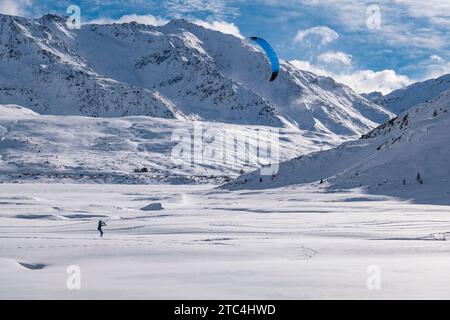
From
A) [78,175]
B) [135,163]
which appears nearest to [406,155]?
[78,175]

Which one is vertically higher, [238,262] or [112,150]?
[112,150]

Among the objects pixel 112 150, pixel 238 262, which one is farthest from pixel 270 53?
pixel 112 150

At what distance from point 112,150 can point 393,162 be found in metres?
104

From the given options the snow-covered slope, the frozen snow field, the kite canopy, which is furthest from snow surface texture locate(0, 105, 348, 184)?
the frozen snow field

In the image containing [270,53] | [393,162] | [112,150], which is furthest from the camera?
[112,150]

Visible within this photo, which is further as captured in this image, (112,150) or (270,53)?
(112,150)

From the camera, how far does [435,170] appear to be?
37.0 metres

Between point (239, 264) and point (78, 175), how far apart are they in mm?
94690

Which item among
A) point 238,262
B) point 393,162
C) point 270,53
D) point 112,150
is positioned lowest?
point 238,262

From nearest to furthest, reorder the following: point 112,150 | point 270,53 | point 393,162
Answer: point 270,53 → point 393,162 → point 112,150

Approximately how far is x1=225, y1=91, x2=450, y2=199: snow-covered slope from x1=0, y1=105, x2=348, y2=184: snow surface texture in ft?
158

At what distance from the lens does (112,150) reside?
137 m

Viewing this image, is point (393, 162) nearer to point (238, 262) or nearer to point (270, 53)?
point (270, 53)
